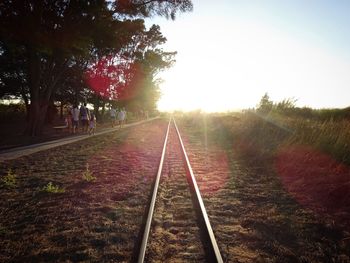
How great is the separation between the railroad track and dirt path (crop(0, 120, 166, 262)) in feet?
0.76

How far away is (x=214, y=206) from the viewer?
19.5 ft

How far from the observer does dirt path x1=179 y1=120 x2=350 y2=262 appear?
405 cm

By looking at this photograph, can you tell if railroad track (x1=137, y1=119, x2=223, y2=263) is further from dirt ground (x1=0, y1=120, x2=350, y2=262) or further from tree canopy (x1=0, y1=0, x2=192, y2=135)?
tree canopy (x1=0, y1=0, x2=192, y2=135)

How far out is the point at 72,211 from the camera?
17.8 feet

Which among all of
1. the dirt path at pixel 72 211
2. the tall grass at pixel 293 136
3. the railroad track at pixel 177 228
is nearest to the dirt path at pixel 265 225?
the railroad track at pixel 177 228

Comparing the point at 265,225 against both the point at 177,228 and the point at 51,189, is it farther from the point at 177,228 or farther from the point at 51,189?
the point at 51,189

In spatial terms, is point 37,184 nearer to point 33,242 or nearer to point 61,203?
point 61,203

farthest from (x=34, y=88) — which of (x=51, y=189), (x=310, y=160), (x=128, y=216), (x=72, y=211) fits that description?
(x=310, y=160)

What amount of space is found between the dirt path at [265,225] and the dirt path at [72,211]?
141cm

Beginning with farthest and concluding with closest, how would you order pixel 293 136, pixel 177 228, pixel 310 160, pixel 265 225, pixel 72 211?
pixel 293 136 < pixel 310 160 < pixel 72 211 < pixel 265 225 < pixel 177 228

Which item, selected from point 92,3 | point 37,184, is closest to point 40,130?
point 92,3

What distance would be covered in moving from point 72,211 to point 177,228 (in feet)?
6.63

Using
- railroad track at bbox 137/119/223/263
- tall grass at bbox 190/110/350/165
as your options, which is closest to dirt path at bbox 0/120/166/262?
railroad track at bbox 137/119/223/263

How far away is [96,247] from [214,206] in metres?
2.65
